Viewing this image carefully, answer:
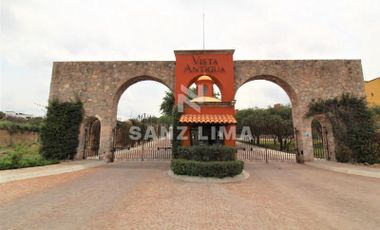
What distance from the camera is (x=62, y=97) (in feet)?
41.3

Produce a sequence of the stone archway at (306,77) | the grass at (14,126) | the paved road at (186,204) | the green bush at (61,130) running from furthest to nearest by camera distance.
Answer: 1. the grass at (14,126)
2. the stone archway at (306,77)
3. the green bush at (61,130)
4. the paved road at (186,204)

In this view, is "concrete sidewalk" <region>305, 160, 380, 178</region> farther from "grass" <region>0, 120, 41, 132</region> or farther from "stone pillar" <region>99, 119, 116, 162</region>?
"grass" <region>0, 120, 41, 132</region>

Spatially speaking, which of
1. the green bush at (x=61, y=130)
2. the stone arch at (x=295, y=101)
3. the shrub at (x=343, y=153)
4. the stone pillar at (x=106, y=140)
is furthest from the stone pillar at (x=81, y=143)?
the shrub at (x=343, y=153)

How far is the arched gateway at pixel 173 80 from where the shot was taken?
12.1 m

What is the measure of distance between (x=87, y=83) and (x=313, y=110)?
1488 cm

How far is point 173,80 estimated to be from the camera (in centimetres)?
1229

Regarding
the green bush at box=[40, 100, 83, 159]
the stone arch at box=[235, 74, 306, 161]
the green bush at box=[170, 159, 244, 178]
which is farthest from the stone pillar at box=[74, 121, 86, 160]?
the stone arch at box=[235, 74, 306, 161]

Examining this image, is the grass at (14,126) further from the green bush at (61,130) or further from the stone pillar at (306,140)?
the stone pillar at (306,140)

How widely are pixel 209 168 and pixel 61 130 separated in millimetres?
9891

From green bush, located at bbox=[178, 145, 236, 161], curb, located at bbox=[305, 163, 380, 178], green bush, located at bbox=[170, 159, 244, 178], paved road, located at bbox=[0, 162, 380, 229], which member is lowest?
paved road, located at bbox=[0, 162, 380, 229]

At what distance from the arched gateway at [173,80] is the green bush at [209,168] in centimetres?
588

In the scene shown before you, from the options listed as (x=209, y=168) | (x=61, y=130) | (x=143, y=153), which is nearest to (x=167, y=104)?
(x=143, y=153)

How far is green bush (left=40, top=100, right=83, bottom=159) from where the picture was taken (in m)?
11.5

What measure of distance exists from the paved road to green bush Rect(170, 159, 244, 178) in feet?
2.03
